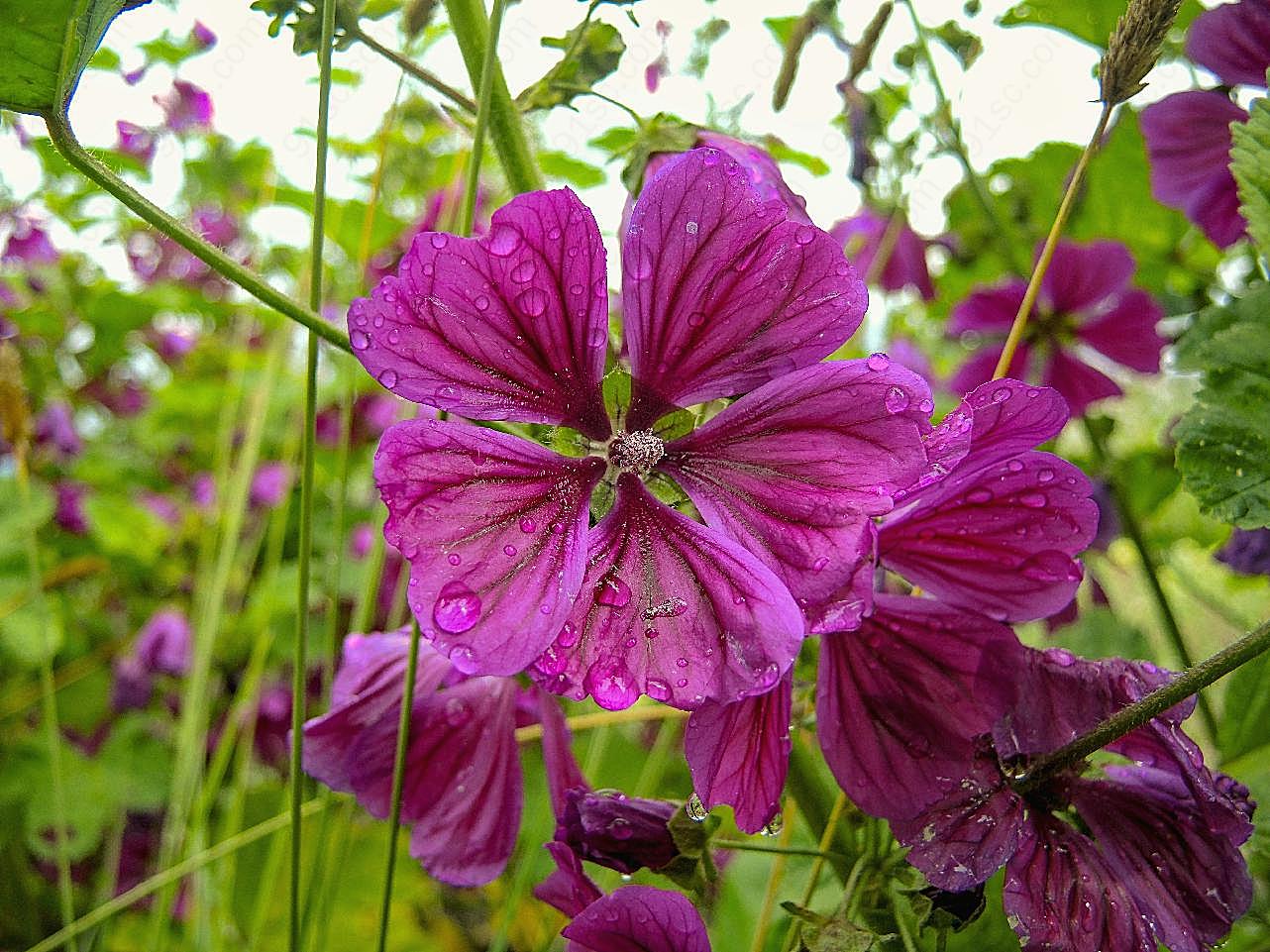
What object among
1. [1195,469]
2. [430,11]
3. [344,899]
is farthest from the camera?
[344,899]

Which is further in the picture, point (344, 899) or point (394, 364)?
point (344, 899)

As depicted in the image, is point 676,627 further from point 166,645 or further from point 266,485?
point 266,485

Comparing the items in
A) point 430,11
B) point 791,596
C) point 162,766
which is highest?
point 430,11

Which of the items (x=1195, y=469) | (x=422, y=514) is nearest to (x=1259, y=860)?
(x=1195, y=469)

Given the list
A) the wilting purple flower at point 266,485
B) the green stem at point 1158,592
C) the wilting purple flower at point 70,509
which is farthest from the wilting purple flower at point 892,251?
the wilting purple flower at point 70,509

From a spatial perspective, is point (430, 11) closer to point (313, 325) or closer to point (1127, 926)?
point (313, 325)

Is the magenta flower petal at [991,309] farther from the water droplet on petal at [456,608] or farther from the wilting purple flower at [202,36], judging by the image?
the wilting purple flower at [202,36]

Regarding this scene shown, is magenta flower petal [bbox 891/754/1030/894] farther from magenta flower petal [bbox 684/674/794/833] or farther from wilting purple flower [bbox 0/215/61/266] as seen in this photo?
wilting purple flower [bbox 0/215/61/266]
